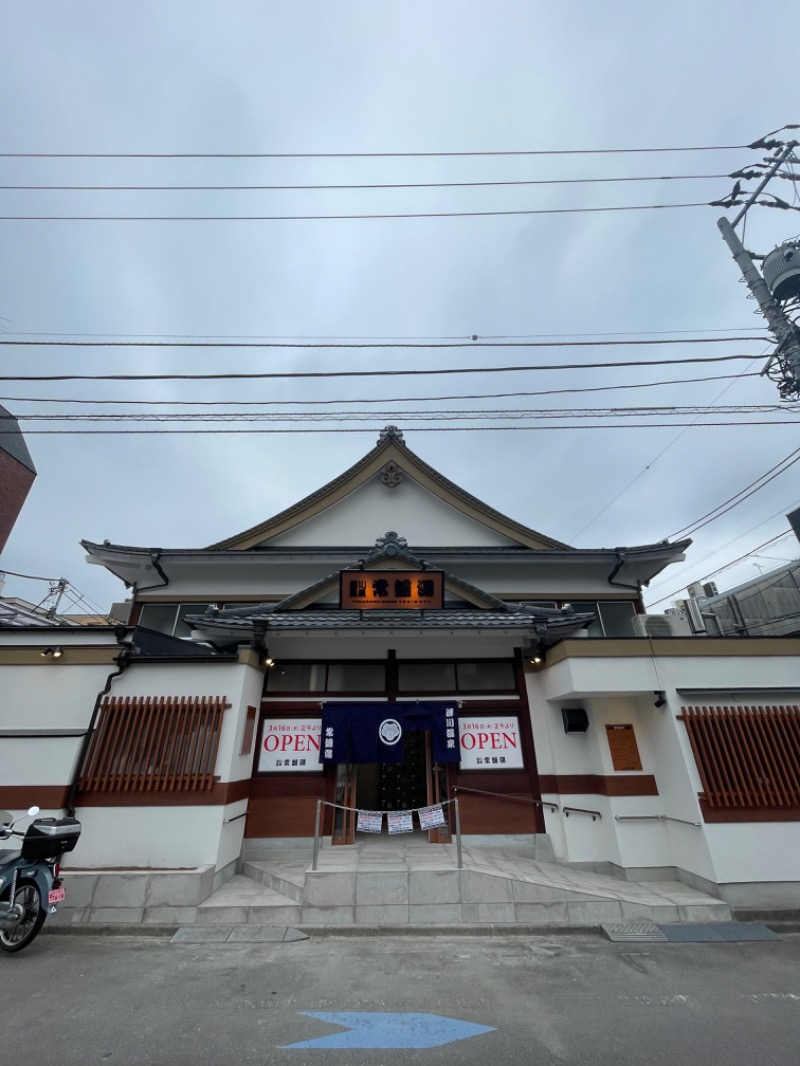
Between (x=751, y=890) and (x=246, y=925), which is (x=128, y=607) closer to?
(x=246, y=925)

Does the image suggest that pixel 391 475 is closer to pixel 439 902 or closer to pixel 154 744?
pixel 154 744

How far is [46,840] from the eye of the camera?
547 centimetres

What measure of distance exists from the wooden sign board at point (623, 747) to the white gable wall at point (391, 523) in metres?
5.43

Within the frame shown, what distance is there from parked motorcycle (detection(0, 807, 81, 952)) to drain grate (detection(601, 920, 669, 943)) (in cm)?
696

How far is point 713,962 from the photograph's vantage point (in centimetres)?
521

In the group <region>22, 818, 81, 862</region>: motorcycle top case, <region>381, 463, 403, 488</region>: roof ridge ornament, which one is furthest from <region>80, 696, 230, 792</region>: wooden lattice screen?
<region>381, 463, 403, 488</region>: roof ridge ornament

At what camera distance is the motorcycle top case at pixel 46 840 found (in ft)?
17.7

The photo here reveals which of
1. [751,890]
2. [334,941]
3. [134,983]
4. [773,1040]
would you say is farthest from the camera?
[751,890]

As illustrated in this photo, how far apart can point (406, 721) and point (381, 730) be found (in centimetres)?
52

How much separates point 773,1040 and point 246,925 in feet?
19.2

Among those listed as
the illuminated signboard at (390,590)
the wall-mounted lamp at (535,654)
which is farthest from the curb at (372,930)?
the illuminated signboard at (390,590)

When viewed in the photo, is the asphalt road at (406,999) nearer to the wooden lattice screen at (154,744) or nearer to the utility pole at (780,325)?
the wooden lattice screen at (154,744)

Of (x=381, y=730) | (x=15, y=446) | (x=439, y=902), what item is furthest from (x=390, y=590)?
(x=15, y=446)

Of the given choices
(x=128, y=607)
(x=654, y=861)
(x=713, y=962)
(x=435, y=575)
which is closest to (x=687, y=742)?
(x=654, y=861)
